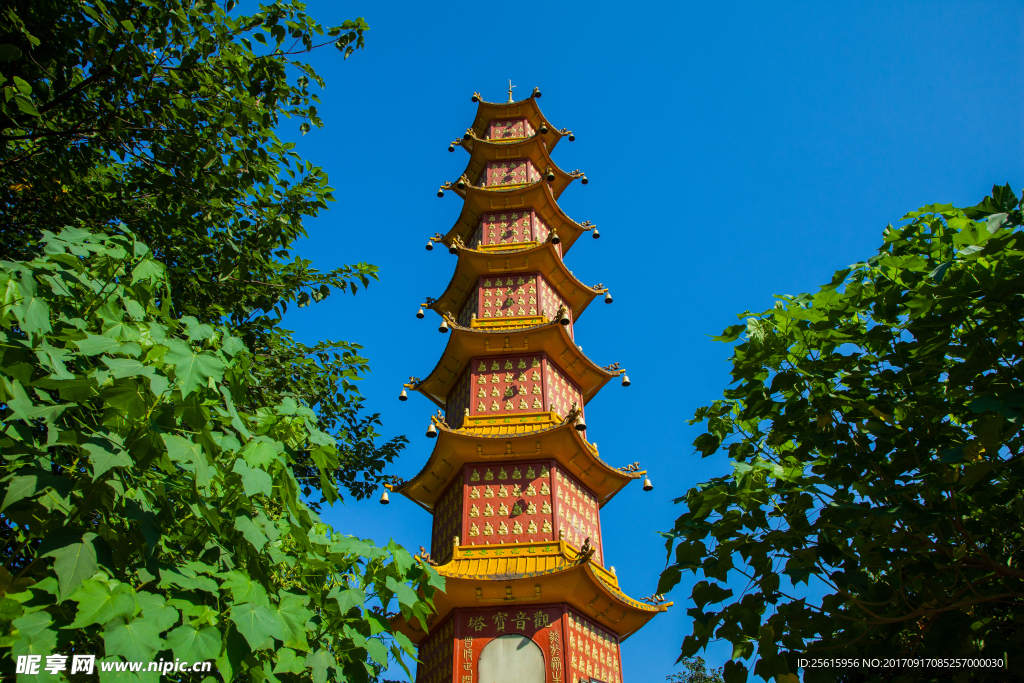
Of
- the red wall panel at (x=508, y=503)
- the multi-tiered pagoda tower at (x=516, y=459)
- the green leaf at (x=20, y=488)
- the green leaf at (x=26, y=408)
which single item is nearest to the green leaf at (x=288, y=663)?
the green leaf at (x=20, y=488)

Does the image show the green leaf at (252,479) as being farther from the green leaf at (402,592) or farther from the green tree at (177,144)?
the green tree at (177,144)

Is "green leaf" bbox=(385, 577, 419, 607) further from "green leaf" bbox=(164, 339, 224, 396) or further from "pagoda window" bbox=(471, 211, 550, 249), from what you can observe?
"pagoda window" bbox=(471, 211, 550, 249)

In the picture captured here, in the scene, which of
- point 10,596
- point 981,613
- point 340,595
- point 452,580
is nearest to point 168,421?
point 10,596

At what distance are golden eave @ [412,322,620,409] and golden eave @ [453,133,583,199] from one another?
5.45 metres

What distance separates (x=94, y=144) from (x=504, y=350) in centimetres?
1000

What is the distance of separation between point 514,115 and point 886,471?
725 inches

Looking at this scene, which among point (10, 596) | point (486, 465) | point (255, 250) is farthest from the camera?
point (486, 465)

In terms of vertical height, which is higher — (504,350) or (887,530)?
(504,350)

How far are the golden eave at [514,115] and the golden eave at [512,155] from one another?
69 centimetres

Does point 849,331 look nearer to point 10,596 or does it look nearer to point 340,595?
point 340,595

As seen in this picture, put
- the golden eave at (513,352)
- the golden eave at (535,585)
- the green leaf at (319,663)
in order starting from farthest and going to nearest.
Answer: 1. the golden eave at (513,352)
2. the golden eave at (535,585)
3. the green leaf at (319,663)

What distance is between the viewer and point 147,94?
247 inches

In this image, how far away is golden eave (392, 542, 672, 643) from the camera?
1158 cm

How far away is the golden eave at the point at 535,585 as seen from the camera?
11578 millimetres
